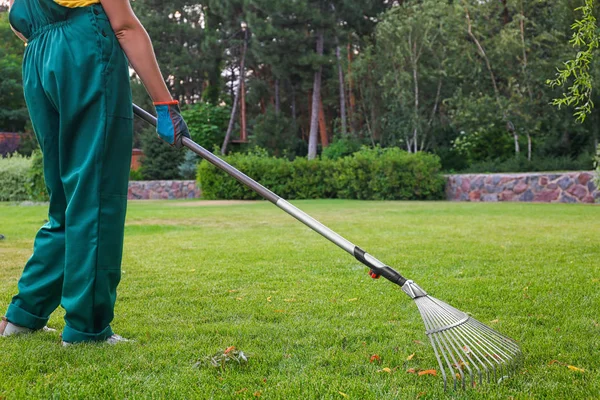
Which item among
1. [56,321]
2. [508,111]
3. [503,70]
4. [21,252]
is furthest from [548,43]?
[56,321]

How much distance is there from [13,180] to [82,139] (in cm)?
1470

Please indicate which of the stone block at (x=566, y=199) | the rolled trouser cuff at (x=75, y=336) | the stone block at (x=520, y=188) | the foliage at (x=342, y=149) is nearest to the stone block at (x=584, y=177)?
the stone block at (x=566, y=199)

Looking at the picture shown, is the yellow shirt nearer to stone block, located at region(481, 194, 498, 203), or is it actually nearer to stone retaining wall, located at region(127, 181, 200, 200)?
stone block, located at region(481, 194, 498, 203)

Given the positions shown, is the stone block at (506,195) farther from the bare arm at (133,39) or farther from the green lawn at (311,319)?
the bare arm at (133,39)

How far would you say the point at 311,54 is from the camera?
21.3m

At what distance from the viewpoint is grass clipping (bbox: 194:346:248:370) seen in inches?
83.9

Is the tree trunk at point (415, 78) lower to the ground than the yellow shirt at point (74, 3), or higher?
higher

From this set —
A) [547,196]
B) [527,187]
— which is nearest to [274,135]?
[527,187]

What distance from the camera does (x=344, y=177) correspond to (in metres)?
15.8

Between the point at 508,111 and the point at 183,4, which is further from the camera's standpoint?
the point at 183,4

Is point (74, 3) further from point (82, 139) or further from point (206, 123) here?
point (206, 123)

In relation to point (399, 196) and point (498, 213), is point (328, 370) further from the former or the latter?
point (399, 196)

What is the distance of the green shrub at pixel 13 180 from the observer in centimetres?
1537

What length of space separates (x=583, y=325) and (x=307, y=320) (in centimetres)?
128
